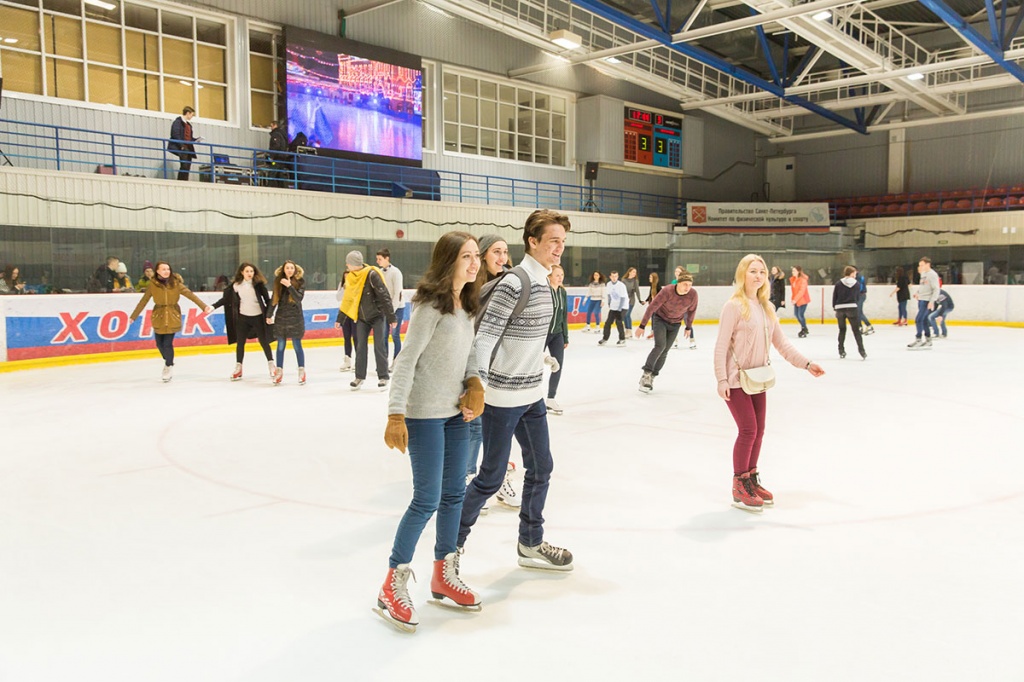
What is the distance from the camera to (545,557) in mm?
3527

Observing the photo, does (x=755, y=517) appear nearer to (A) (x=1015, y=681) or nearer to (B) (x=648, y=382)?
(A) (x=1015, y=681)

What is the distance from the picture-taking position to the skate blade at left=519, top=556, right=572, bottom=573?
351 centimetres

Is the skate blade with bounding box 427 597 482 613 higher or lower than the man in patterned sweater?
lower

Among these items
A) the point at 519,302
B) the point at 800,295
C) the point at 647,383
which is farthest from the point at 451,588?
the point at 800,295

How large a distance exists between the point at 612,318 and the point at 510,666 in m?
12.6

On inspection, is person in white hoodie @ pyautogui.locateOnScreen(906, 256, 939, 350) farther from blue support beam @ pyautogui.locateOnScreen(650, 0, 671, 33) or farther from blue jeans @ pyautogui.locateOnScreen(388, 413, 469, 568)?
blue jeans @ pyautogui.locateOnScreen(388, 413, 469, 568)

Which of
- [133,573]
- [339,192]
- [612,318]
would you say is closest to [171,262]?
[339,192]

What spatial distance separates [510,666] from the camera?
2637mm

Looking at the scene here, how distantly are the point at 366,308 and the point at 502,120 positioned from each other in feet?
51.4

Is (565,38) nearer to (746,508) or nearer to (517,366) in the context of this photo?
(746,508)

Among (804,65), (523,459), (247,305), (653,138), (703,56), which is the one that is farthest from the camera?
(653,138)

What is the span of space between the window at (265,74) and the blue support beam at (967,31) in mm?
13373

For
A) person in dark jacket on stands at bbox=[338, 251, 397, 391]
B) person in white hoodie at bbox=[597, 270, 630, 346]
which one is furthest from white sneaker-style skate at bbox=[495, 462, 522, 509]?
person in white hoodie at bbox=[597, 270, 630, 346]

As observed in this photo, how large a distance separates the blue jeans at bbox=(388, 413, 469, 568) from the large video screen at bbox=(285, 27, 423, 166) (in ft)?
52.9
